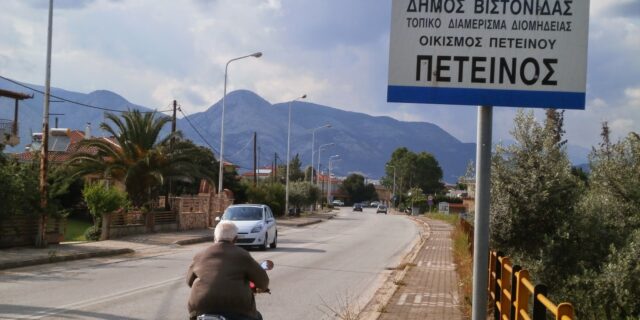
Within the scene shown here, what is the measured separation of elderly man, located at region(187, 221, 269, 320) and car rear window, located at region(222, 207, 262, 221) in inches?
780

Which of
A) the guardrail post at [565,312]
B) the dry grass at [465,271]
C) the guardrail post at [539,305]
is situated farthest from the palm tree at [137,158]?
the guardrail post at [565,312]

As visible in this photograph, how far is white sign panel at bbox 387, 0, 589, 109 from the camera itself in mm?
5898

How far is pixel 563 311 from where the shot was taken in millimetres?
4027

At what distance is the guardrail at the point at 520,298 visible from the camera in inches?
172

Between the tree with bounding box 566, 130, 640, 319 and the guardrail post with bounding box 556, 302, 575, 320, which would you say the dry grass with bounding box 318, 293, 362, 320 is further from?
the guardrail post with bounding box 556, 302, 575, 320

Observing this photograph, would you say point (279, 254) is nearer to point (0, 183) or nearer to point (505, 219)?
point (0, 183)

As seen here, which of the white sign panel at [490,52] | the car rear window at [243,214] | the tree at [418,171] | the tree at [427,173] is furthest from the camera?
the tree at [427,173]

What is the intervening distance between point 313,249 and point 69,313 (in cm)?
1628

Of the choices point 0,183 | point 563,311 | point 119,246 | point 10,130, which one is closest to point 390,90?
point 563,311

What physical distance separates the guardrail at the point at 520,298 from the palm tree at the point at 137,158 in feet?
81.0

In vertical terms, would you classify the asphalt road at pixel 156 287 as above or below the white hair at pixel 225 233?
below

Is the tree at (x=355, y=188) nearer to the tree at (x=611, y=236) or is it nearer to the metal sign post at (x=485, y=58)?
the tree at (x=611, y=236)

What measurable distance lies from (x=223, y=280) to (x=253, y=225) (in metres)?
19.3

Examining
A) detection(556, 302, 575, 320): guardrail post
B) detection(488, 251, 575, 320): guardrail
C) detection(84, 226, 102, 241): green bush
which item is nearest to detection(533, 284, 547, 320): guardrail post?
detection(488, 251, 575, 320): guardrail
